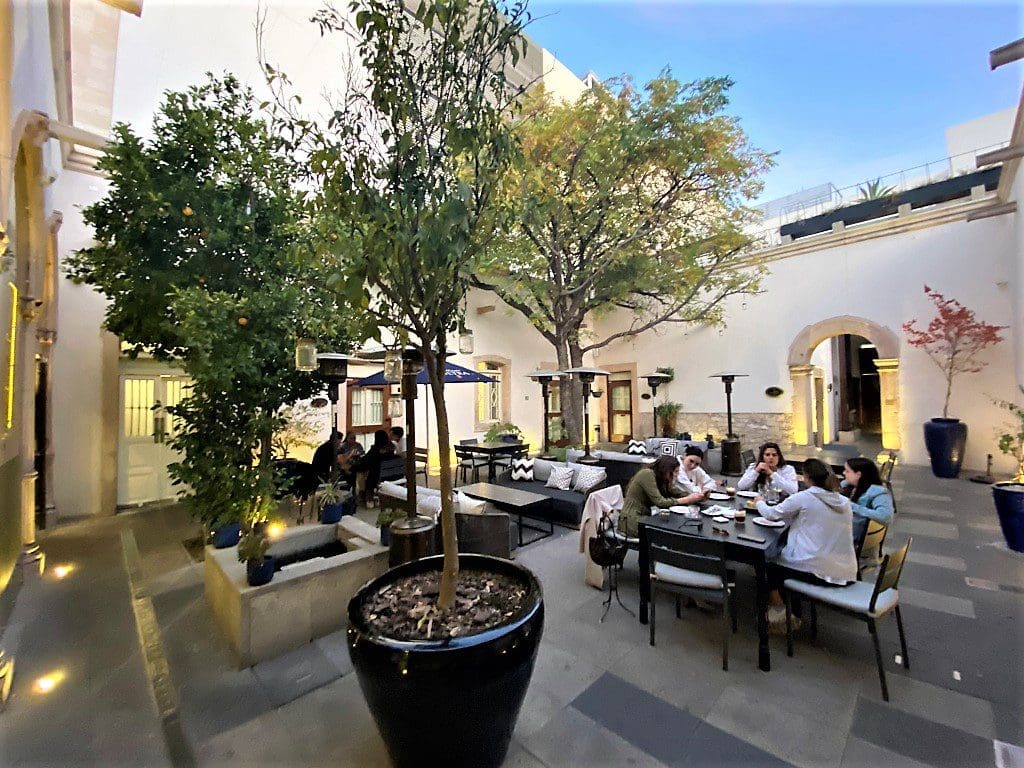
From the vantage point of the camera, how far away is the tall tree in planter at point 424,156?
64.2 inches

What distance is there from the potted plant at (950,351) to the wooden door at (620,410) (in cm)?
616

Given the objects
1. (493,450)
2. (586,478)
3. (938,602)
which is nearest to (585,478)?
(586,478)

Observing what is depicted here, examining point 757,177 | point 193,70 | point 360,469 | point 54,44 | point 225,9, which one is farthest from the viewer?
point 757,177

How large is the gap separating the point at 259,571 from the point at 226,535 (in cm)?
145

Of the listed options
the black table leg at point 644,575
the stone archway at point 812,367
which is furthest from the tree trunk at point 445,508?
the stone archway at point 812,367

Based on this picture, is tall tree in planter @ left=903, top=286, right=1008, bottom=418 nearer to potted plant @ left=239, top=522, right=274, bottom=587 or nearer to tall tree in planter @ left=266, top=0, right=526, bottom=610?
tall tree in planter @ left=266, top=0, right=526, bottom=610

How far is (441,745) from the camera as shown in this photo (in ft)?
5.15

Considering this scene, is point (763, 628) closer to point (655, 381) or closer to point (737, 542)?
point (737, 542)

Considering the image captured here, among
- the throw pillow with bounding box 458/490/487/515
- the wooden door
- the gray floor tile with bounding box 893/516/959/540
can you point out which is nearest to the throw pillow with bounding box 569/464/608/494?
the throw pillow with bounding box 458/490/487/515

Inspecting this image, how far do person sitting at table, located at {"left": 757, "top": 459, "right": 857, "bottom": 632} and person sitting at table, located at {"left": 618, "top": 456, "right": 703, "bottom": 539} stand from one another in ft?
2.65

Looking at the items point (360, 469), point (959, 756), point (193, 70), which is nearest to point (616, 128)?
point (193, 70)

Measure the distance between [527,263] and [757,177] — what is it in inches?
183

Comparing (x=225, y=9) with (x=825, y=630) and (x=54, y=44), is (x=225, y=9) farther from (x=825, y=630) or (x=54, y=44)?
(x=825, y=630)

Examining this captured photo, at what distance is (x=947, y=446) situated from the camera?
713 centimetres
